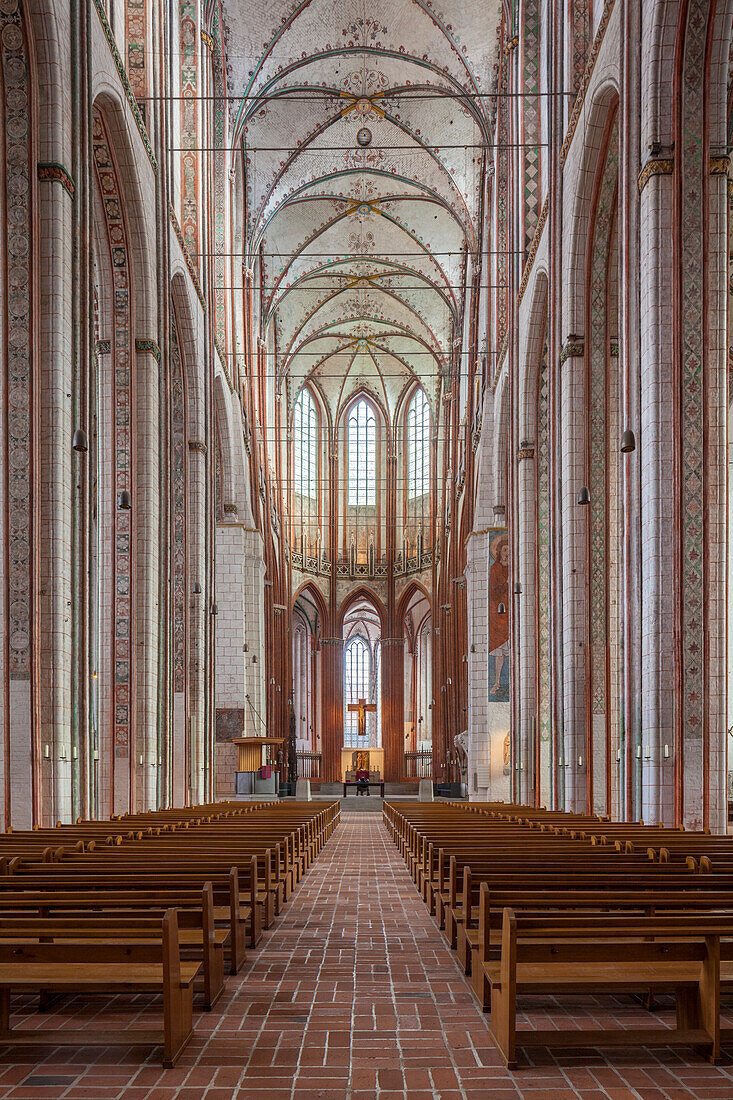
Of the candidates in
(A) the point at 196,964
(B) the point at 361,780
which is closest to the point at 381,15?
(B) the point at 361,780

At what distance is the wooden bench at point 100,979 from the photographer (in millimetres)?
4332

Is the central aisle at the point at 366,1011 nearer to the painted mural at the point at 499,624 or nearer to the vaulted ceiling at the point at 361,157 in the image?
the painted mural at the point at 499,624

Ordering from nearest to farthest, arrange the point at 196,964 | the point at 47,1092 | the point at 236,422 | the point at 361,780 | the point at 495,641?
1. the point at 47,1092
2. the point at 196,964
3. the point at 495,641
4. the point at 236,422
5. the point at 361,780

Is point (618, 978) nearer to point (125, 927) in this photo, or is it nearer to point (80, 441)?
point (125, 927)

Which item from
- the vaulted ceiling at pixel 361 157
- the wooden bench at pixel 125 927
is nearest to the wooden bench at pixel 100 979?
the wooden bench at pixel 125 927

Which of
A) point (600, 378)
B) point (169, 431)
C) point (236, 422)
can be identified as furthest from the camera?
point (236, 422)

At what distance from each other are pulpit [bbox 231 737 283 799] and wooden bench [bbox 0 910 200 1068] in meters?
24.1

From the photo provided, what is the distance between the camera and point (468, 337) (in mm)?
36375

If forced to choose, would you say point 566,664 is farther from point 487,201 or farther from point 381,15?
point 381,15

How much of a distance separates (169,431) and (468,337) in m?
18.1

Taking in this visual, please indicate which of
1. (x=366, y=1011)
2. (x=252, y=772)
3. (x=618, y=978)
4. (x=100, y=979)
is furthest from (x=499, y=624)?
(x=100, y=979)

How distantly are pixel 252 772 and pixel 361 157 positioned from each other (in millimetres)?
20437

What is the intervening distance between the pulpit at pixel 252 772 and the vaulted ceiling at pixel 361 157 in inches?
575

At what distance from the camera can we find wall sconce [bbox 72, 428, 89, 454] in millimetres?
12812
